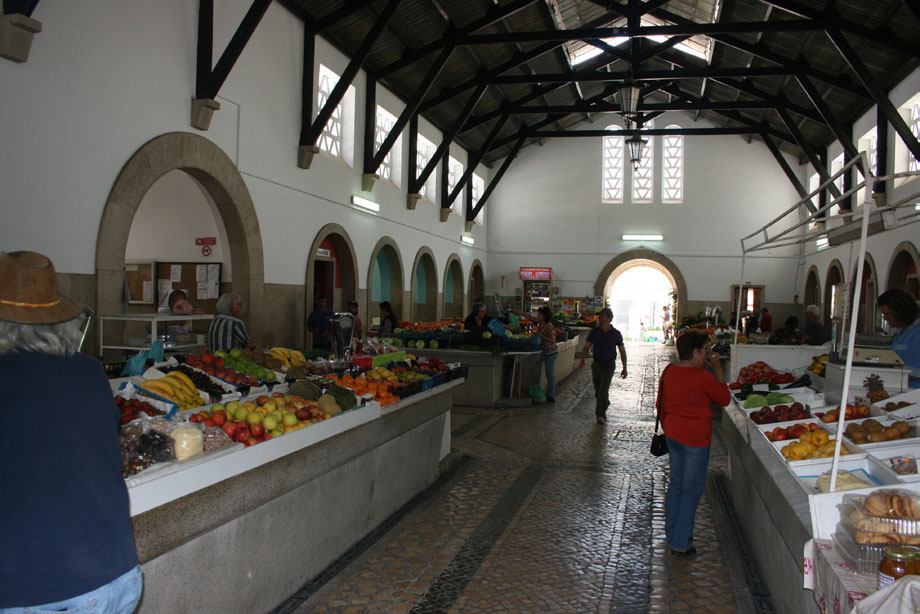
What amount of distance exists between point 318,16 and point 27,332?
29.0 ft

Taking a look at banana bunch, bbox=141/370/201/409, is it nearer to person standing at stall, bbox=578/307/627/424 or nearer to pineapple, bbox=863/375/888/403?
pineapple, bbox=863/375/888/403

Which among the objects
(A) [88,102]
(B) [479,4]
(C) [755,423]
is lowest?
(C) [755,423]

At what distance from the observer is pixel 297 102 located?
361 inches

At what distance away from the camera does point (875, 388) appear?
4.64 m

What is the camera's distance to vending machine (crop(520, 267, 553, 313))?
20.6 meters

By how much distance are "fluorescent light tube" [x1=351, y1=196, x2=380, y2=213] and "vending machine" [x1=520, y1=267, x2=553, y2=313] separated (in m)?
9.53

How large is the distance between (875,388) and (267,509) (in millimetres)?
4154

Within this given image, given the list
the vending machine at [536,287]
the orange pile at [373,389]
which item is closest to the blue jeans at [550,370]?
the orange pile at [373,389]

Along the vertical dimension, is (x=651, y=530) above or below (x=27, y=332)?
below

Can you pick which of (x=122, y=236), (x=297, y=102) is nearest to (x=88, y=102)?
(x=122, y=236)

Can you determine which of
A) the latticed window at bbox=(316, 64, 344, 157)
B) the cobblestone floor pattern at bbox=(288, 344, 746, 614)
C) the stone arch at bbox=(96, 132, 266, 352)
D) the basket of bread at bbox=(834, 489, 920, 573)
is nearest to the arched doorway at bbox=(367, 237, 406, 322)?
the latticed window at bbox=(316, 64, 344, 157)

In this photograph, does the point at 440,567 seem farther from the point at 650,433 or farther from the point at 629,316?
the point at 629,316

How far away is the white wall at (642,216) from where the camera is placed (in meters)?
19.2

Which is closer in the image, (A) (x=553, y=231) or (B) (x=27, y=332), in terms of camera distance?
(B) (x=27, y=332)
